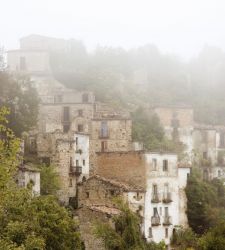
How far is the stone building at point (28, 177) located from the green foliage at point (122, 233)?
512cm

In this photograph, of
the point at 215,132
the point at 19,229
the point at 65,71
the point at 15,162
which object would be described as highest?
the point at 65,71

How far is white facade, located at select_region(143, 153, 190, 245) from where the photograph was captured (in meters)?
53.8

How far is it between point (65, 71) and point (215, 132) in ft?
60.2

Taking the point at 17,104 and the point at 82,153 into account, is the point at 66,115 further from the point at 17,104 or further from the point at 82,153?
the point at 17,104

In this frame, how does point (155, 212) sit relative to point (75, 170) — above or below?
below

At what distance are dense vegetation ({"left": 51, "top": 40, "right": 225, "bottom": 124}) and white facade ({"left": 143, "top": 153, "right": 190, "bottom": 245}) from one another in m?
18.4

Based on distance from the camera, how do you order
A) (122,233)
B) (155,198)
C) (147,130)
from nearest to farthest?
(122,233)
(155,198)
(147,130)

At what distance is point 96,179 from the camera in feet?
170

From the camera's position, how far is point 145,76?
94.2m

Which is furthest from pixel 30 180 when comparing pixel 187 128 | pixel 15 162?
pixel 187 128

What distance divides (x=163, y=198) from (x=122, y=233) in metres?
11.9

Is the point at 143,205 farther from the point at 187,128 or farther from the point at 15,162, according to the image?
the point at 15,162

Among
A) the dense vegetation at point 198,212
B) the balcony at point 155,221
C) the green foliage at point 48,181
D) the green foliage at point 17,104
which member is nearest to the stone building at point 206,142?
the dense vegetation at point 198,212

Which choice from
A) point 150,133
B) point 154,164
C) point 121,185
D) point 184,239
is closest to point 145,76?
point 150,133
